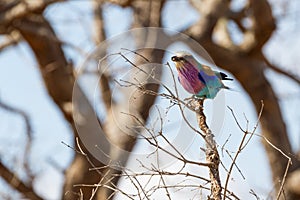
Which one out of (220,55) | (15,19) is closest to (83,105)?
(15,19)

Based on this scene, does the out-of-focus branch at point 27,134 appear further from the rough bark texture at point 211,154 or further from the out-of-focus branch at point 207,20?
the rough bark texture at point 211,154

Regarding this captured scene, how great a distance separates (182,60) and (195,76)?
4 centimetres

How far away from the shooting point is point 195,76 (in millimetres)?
1089

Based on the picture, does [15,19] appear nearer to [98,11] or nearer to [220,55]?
[98,11]

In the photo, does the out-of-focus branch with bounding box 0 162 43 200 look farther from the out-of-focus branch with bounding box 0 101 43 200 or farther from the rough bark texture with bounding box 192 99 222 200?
the rough bark texture with bounding box 192 99 222 200

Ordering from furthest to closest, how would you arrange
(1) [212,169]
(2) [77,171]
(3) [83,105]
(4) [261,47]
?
1. (4) [261,47]
2. (2) [77,171]
3. (3) [83,105]
4. (1) [212,169]

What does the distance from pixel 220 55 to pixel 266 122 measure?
64 centimetres

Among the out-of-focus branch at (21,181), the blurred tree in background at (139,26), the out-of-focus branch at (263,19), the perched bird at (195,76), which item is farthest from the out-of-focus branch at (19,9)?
the perched bird at (195,76)

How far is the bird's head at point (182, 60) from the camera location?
108 centimetres

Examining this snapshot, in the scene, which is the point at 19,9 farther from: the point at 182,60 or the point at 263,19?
the point at 182,60

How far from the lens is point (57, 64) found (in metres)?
3.60

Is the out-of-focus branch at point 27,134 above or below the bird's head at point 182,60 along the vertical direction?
below

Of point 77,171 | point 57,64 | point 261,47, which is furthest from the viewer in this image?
point 261,47

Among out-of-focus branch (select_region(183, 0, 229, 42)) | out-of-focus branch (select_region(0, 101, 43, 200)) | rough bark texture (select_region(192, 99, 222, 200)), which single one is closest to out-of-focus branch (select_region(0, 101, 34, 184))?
out-of-focus branch (select_region(0, 101, 43, 200))
